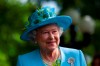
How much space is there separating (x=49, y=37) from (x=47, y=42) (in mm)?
63

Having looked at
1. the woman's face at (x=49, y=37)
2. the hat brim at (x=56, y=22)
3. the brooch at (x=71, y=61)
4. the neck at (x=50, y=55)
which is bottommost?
the brooch at (x=71, y=61)

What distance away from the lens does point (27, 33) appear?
252 inches

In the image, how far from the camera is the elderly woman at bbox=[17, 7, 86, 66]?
6.21 m

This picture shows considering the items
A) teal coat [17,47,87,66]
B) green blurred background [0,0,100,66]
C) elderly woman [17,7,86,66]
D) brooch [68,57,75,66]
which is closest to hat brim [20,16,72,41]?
elderly woman [17,7,86,66]

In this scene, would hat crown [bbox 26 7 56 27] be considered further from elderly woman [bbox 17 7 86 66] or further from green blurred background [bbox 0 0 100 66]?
green blurred background [bbox 0 0 100 66]

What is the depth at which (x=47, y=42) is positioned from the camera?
622cm

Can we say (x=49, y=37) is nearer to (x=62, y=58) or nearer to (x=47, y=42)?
(x=47, y=42)

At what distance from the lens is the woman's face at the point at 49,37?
6.19 metres

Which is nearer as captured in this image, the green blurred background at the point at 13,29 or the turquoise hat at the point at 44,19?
the turquoise hat at the point at 44,19

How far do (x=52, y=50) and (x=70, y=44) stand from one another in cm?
496

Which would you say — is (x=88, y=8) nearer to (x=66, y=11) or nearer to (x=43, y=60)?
(x=66, y=11)

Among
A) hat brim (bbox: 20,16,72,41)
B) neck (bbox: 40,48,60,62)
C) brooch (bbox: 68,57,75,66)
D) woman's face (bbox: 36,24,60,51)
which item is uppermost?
hat brim (bbox: 20,16,72,41)

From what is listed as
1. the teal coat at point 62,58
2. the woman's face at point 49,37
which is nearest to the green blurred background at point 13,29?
the teal coat at point 62,58

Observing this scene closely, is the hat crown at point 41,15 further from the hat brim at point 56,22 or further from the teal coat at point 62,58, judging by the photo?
the teal coat at point 62,58
